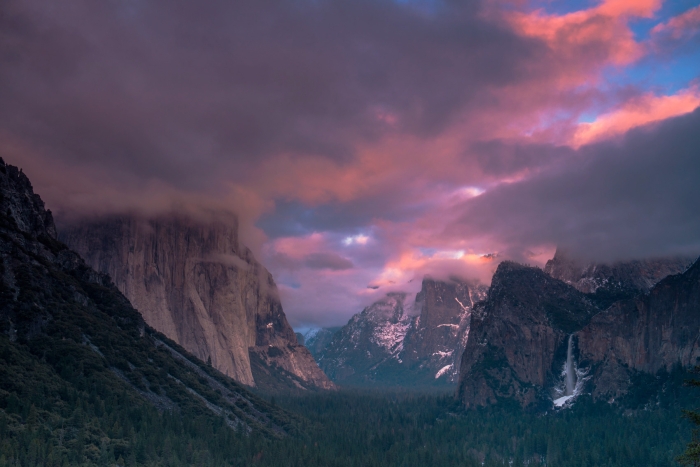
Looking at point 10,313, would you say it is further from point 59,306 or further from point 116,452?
point 116,452

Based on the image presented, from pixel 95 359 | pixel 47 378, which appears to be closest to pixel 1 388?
pixel 47 378

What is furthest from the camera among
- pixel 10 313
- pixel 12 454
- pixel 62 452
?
pixel 10 313

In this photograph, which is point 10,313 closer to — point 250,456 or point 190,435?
point 190,435

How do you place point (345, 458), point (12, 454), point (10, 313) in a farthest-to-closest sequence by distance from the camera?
point (345, 458) → point (10, 313) → point (12, 454)

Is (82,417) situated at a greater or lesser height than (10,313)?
lesser

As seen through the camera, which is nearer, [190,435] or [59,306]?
[190,435]

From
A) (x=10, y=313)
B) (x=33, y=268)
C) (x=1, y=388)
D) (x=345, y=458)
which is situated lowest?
(x=345, y=458)

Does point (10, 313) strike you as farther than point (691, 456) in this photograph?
Yes

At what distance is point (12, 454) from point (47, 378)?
4337 centimetres

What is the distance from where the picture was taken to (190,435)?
176m

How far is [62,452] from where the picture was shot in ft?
429

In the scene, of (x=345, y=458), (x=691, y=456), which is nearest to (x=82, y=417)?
(x=345, y=458)

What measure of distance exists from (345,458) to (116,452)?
7650 centimetres

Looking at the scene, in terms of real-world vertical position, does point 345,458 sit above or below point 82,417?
below
